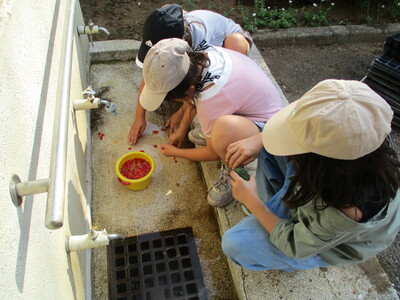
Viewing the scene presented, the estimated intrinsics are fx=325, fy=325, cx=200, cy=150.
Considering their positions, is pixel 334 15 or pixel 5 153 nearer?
pixel 5 153

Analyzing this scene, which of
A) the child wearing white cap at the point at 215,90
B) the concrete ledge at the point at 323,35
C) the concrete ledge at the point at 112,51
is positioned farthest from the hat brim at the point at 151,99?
the concrete ledge at the point at 323,35

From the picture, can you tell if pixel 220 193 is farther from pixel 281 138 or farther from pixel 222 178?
pixel 281 138

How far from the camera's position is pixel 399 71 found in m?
2.70

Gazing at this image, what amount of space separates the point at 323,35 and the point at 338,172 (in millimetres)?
2994

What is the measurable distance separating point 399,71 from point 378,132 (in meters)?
2.07

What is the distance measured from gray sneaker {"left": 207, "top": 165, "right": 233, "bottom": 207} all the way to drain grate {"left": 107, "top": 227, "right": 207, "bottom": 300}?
0.25 metres

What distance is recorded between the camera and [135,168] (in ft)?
7.25

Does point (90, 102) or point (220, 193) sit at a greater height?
point (90, 102)

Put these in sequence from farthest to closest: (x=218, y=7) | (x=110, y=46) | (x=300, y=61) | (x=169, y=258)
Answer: (x=218, y=7), (x=300, y=61), (x=110, y=46), (x=169, y=258)

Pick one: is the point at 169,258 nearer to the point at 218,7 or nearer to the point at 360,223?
the point at 360,223

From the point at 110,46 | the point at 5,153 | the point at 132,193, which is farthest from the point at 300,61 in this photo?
the point at 5,153

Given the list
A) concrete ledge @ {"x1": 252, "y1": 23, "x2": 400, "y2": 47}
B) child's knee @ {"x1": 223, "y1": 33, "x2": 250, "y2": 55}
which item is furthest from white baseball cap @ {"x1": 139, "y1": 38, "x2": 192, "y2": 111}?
concrete ledge @ {"x1": 252, "y1": 23, "x2": 400, "y2": 47}

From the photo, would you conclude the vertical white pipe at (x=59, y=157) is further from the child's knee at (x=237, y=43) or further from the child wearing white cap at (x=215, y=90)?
the child's knee at (x=237, y=43)

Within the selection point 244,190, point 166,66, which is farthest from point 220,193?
point 166,66
